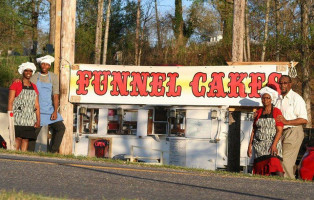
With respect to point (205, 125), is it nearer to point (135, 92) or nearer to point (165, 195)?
point (135, 92)

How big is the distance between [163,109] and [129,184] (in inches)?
435

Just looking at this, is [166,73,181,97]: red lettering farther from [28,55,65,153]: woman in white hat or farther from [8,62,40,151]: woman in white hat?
[8,62,40,151]: woman in white hat

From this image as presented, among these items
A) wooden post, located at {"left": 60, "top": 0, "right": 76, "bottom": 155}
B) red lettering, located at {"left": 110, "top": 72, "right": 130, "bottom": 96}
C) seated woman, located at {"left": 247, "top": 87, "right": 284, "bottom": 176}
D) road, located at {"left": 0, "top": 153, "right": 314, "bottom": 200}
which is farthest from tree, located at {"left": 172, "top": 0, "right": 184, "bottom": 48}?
road, located at {"left": 0, "top": 153, "right": 314, "bottom": 200}

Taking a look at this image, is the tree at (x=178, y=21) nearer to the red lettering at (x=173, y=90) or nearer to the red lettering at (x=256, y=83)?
the red lettering at (x=173, y=90)

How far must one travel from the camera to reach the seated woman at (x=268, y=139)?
11930 mm

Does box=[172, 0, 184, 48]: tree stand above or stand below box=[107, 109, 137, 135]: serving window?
above

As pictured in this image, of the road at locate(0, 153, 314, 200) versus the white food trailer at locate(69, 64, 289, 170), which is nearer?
the road at locate(0, 153, 314, 200)

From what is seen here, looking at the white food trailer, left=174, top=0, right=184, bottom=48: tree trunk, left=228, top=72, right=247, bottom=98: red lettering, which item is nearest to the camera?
left=228, top=72, right=247, bottom=98: red lettering

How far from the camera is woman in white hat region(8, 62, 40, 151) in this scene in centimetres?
1408

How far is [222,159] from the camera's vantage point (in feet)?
63.4

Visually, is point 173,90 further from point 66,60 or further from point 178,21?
point 178,21

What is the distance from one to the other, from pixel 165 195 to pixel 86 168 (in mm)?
2845

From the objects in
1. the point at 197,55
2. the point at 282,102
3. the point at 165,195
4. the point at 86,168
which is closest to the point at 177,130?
the point at 282,102

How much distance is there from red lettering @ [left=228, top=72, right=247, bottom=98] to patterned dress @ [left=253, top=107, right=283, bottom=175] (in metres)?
6.82
